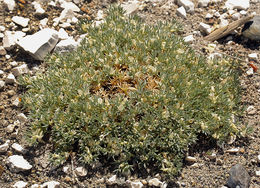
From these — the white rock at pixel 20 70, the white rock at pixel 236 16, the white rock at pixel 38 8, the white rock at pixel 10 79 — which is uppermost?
the white rock at pixel 38 8

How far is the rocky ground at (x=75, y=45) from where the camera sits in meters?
4.18

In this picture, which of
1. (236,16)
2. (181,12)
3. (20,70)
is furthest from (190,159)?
(236,16)

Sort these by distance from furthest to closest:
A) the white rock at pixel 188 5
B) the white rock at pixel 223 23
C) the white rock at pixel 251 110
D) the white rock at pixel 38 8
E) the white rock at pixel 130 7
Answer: the white rock at pixel 188 5 < the white rock at pixel 130 7 < the white rock at pixel 223 23 < the white rock at pixel 38 8 < the white rock at pixel 251 110

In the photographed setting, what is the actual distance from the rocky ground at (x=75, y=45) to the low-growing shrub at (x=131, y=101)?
0.66 feet

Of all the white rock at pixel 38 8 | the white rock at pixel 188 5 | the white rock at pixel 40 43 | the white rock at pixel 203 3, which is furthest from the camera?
the white rock at pixel 203 3

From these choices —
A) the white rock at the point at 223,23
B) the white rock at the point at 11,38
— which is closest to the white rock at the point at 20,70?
the white rock at the point at 11,38

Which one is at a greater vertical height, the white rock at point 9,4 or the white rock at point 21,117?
the white rock at point 9,4

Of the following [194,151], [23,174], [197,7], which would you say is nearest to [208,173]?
[194,151]

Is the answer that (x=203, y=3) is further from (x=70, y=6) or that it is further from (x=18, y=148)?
(x=18, y=148)

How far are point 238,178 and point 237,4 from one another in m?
3.83

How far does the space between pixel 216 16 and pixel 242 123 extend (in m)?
2.51

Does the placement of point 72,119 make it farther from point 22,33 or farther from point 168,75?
point 22,33

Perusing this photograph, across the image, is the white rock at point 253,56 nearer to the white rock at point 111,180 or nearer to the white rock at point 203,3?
the white rock at point 203,3

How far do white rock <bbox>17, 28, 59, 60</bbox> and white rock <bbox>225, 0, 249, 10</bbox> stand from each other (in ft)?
11.4
